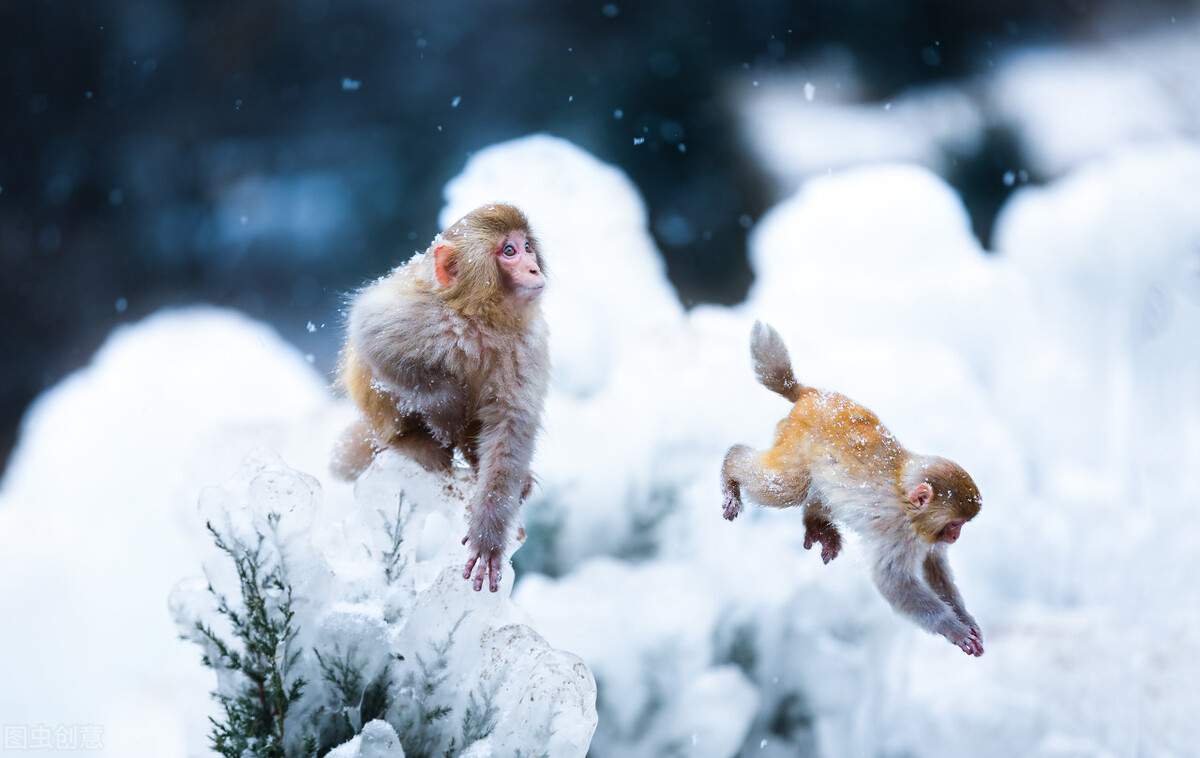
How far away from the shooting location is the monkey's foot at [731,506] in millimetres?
1921

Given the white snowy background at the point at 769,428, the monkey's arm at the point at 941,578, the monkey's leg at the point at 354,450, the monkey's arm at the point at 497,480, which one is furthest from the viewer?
the white snowy background at the point at 769,428

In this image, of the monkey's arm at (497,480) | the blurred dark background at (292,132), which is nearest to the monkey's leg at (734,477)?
the monkey's arm at (497,480)

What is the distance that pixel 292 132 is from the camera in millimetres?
3818

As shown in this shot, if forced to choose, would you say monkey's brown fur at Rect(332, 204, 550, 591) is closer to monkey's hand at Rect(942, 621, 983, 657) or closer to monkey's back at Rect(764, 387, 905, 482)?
monkey's back at Rect(764, 387, 905, 482)

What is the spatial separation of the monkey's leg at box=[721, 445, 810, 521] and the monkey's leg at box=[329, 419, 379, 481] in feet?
3.22

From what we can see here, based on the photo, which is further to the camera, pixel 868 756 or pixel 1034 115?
pixel 1034 115

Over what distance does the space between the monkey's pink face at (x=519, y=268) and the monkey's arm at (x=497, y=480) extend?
0.27 metres

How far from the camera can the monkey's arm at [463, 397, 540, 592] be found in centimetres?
191

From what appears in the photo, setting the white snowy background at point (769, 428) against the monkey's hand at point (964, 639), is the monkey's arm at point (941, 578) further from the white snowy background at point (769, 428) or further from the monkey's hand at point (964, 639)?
the white snowy background at point (769, 428)

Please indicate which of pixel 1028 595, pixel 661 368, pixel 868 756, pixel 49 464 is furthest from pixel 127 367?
pixel 1028 595

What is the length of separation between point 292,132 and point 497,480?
2564mm

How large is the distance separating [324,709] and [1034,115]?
417cm

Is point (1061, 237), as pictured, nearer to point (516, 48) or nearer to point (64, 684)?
point (516, 48)

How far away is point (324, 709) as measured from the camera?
2.08 meters
